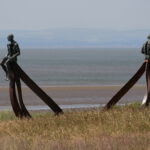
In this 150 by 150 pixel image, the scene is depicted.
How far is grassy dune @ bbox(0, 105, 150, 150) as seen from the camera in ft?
41.0

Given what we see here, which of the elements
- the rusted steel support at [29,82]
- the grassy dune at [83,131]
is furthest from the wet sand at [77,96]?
the grassy dune at [83,131]

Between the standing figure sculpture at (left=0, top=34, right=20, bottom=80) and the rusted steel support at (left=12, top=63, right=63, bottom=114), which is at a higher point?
the standing figure sculpture at (left=0, top=34, right=20, bottom=80)

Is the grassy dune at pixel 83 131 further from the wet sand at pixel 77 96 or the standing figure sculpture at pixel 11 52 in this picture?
the wet sand at pixel 77 96

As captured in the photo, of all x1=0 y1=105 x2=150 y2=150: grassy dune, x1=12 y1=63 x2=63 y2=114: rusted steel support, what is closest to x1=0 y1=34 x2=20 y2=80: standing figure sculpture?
x1=12 y1=63 x2=63 y2=114: rusted steel support

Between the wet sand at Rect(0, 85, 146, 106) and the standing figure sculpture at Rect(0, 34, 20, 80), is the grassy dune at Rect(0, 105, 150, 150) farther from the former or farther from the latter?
the wet sand at Rect(0, 85, 146, 106)

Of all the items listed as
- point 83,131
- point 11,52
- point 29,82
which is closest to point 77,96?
point 29,82

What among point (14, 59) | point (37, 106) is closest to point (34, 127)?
point (14, 59)

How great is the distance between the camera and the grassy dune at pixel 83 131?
41.0ft

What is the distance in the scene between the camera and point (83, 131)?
16469mm

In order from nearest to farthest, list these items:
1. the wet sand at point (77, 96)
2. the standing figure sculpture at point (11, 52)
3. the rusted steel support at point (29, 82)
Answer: the standing figure sculpture at point (11, 52) < the rusted steel support at point (29, 82) < the wet sand at point (77, 96)

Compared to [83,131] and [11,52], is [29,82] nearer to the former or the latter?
[11,52]

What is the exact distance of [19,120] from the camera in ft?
63.5

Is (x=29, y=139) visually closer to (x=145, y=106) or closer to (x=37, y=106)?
(x=145, y=106)

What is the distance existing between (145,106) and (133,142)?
823 centimetres
